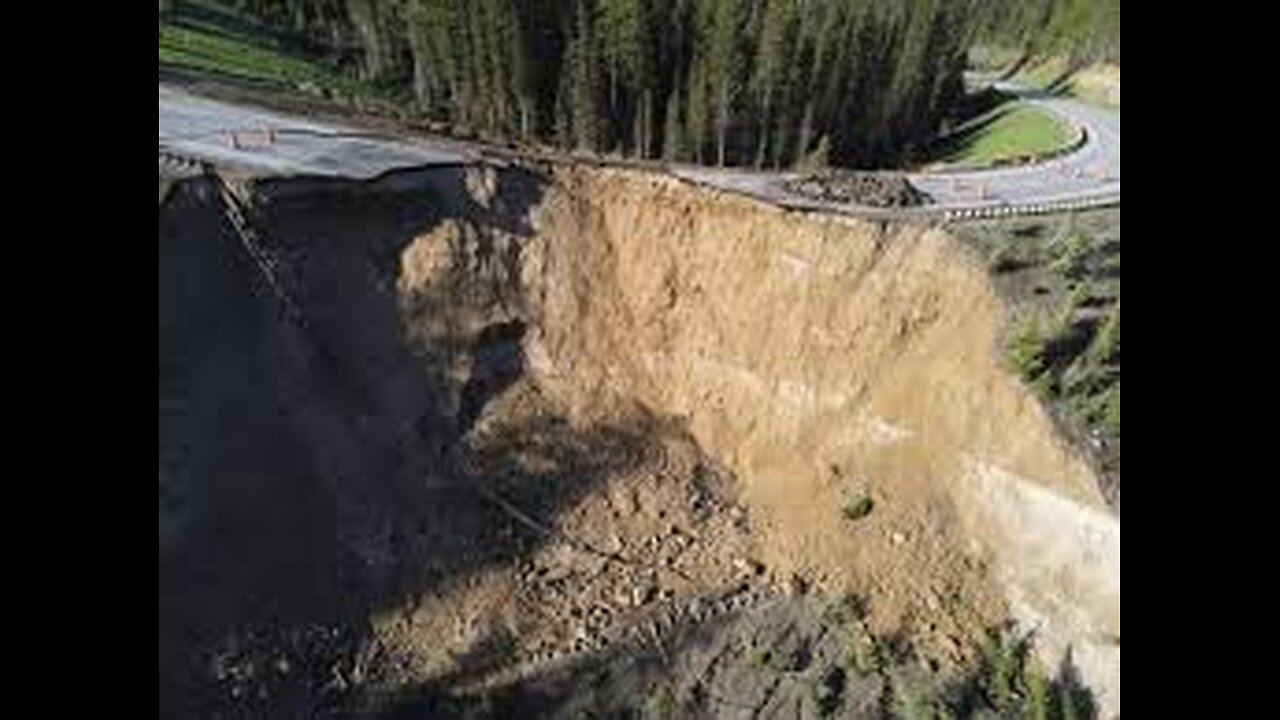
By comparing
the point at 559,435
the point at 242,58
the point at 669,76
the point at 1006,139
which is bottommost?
the point at 559,435

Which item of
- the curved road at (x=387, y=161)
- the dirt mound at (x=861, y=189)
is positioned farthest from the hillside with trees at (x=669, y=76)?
the dirt mound at (x=861, y=189)

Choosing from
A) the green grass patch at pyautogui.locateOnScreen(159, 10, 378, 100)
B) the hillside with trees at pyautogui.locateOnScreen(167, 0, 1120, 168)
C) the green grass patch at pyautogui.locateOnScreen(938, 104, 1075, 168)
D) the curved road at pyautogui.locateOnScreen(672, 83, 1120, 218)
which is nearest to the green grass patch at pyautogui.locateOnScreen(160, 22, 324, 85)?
the green grass patch at pyautogui.locateOnScreen(159, 10, 378, 100)

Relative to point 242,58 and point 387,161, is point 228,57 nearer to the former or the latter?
point 242,58

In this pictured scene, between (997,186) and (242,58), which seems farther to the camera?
(242,58)

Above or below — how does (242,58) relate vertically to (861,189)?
above

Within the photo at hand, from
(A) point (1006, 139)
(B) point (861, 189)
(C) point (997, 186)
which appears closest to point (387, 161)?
(B) point (861, 189)
